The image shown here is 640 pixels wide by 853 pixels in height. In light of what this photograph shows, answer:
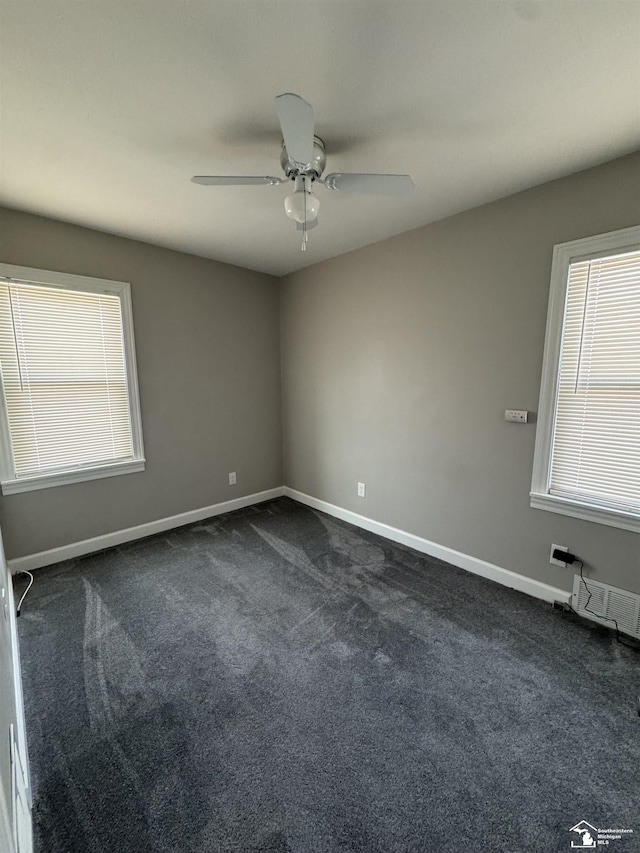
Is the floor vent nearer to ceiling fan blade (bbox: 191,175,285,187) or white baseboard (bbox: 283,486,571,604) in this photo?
white baseboard (bbox: 283,486,571,604)

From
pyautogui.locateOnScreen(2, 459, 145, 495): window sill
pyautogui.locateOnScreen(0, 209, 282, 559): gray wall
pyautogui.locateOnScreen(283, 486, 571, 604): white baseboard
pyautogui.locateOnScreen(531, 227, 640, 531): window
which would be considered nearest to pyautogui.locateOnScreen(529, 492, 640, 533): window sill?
pyautogui.locateOnScreen(531, 227, 640, 531): window

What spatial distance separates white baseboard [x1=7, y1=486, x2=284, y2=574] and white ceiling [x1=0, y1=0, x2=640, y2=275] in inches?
96.9

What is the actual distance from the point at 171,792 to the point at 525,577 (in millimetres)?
2193

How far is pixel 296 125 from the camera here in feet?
3.87

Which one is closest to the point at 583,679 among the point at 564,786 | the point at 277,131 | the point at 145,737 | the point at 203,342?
the point at 564,786

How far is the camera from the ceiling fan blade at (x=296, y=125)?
107 cm

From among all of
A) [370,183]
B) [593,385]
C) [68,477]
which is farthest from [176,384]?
[593,385]

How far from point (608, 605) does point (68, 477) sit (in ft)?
12.3

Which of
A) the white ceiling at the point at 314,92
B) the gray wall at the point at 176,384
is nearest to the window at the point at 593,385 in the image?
the white ceiling at the point at 314,92

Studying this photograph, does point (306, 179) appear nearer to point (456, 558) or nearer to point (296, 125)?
point (296, 125)

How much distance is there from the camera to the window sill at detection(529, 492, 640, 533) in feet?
6.16

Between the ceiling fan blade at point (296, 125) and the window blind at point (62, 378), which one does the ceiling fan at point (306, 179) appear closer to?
the ceiling fan blade at point (296, 125)

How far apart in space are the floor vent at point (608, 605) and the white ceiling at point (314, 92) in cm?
233

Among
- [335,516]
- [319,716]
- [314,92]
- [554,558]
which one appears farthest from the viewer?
[335,516]
